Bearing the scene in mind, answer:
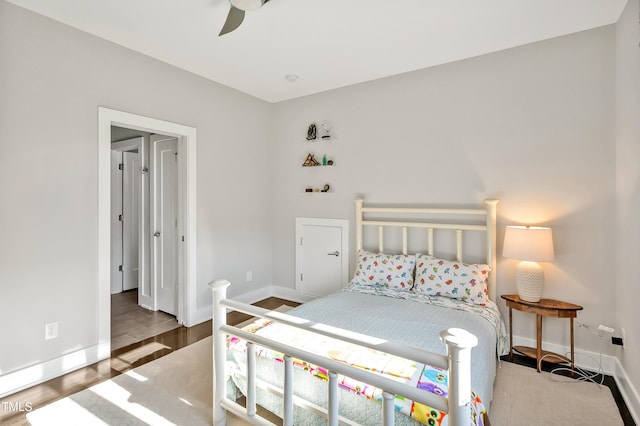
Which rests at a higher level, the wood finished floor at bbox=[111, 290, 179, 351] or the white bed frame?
the white bed frame

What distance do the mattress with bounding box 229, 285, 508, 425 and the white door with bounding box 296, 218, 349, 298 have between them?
690 millimetres

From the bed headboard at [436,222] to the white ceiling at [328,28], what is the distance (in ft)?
4.61

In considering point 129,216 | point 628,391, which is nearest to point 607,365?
point 628,391

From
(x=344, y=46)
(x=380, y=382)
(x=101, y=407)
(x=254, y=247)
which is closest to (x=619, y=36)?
(x=344, y=46)

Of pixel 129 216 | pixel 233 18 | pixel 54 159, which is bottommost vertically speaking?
pixel 129 216

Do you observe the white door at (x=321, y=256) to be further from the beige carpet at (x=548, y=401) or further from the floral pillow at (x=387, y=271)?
the beige carpet at (x=548, y=401)

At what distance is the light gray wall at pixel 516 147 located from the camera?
8.18 feet

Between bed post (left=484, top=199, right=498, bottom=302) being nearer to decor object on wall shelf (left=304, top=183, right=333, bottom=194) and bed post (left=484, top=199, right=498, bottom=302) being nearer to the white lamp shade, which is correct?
the white lamp shade

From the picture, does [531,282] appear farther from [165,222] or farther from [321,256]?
[165,222]

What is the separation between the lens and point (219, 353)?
1.84 meters

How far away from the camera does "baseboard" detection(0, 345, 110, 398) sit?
217cm

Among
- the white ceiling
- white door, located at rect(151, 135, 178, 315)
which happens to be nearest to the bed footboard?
the white ceiling

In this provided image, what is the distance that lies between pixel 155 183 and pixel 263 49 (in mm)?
2107

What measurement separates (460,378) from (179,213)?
318 cm
